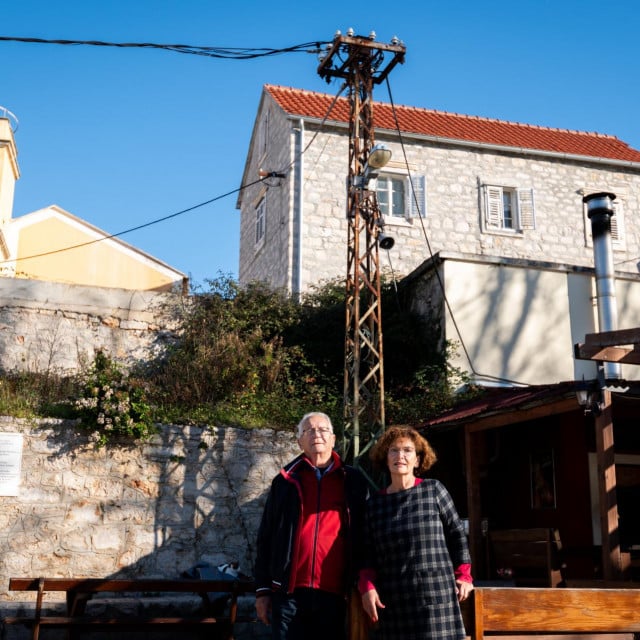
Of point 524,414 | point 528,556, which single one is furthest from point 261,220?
point 528,556

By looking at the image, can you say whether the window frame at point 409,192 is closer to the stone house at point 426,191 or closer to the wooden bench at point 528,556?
the stone house at point 426,191

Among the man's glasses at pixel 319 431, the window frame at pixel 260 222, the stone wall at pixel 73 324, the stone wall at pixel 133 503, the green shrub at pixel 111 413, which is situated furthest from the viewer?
the window frame at pixel 260 222

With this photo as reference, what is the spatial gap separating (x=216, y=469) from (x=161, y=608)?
3.12 metres

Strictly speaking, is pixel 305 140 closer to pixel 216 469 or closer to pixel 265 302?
pixel 265 302

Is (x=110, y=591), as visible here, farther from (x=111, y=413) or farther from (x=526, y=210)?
(x=526, y=210)

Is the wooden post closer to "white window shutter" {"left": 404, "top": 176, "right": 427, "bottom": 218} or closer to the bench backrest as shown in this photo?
the bench backrest

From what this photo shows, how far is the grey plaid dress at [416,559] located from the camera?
A: 12.3 feet

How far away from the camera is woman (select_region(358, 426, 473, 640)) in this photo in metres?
3.75

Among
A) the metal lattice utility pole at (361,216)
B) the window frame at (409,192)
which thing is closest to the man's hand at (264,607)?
the metal lattice utility pole at (361,216)

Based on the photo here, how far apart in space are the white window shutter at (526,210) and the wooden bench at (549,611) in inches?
598

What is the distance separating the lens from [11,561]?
984 cm

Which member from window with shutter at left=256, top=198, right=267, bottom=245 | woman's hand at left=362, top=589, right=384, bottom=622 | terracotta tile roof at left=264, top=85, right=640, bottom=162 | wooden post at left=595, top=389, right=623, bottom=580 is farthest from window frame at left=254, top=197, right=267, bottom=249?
woman's hand at left=362, top=589, right=384, bottom=622

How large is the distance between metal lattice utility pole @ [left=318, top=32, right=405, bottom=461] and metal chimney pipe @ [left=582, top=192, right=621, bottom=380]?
301 centimetres

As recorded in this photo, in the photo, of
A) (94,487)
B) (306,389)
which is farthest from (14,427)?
(306,389)
